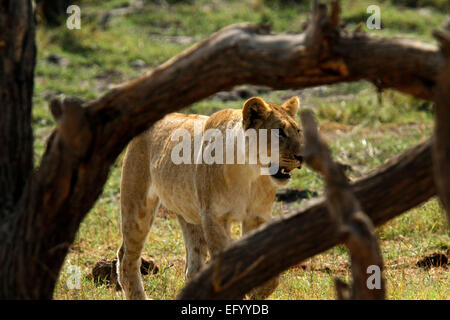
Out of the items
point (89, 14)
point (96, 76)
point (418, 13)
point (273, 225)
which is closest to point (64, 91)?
point (96, 76)

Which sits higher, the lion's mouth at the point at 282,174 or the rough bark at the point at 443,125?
the lion's mouth at the point at 282,174

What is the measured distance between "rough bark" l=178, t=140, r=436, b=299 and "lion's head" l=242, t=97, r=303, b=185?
1370 mm

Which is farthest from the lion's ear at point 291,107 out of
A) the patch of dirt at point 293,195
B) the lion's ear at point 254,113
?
the patch of dirt at point 293,195

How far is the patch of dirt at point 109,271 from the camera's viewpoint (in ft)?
19.5

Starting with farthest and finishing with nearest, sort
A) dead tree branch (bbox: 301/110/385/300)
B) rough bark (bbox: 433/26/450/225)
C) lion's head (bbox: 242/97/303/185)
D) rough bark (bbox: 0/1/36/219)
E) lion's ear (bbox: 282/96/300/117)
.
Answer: lion's ear (bbox: 282/96/300/117)
lion's head (bbox: 242/97/303/185)
rough bark (bbox: 0/1/36/219)
dead tree branch (bbox: 301/110/385/300)
rough bark (bbox: 433/26/450/225)

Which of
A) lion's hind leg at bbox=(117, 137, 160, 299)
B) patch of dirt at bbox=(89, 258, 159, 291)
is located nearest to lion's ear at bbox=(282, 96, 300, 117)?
lion's hind leg at bbox=(117, 137, 160, 299)

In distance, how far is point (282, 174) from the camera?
15.7 feet

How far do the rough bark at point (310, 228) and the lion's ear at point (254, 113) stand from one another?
1554 mm

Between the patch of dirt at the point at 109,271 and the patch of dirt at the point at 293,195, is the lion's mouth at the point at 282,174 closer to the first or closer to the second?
the patch of dirt at the point at 109,271

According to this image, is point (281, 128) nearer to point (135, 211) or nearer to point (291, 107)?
point (291, 107)

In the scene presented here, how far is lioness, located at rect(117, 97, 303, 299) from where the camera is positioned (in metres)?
4.86

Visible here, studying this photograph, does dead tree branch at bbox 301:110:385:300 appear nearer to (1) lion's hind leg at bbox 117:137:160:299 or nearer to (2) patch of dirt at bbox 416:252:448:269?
(1) lion's hind leg at bbox 117:137:160:299

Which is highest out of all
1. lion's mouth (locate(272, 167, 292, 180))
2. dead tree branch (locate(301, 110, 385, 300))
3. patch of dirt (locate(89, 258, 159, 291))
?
→ lion's mouth (locate(272, 167, 292, 180))
